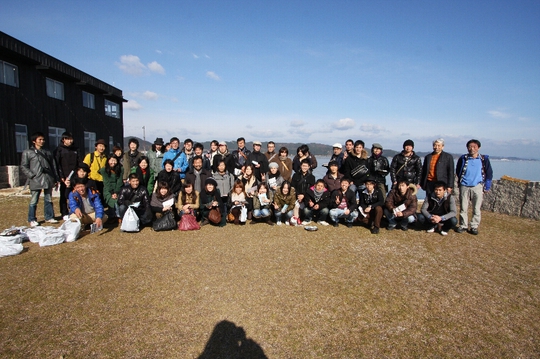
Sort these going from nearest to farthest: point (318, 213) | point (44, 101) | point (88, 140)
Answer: point (318, 213)
point (44, 101)
point (88, 140)

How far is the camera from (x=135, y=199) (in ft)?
19.6

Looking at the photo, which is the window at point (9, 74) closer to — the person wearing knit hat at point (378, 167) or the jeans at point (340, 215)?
the jeans at point (340, 215)

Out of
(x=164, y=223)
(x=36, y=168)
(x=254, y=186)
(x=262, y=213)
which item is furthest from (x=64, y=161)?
(x=262, y=213)

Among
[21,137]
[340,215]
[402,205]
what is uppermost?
[21,137]

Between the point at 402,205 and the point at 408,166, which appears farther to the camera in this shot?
the point at 408,166

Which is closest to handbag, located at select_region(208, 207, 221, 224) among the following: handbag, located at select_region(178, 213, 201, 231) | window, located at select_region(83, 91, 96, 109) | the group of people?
the group of people

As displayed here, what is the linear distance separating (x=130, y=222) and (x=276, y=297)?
352 cm

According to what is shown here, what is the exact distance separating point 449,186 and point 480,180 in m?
0.56

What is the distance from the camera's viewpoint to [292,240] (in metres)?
5.31

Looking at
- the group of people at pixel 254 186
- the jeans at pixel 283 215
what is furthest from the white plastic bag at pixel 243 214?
the jeans at pixel 283 215

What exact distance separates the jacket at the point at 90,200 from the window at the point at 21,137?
10.8 m

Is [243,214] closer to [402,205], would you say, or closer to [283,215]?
[283,215]

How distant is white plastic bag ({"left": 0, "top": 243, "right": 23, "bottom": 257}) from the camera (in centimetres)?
434

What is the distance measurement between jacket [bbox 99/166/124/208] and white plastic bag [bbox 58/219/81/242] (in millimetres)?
954
